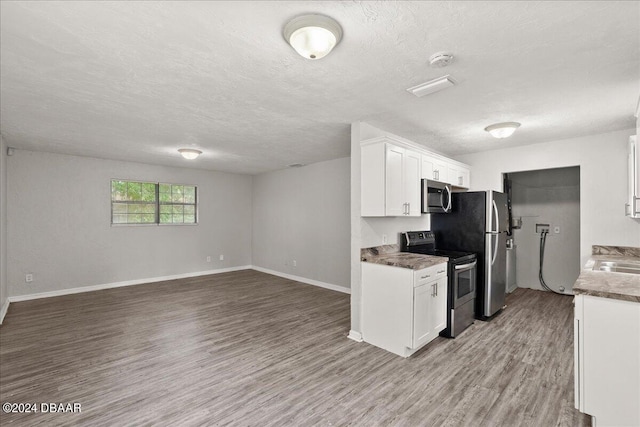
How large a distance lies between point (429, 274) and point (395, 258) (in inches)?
15.9

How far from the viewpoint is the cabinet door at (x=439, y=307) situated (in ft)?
10.3

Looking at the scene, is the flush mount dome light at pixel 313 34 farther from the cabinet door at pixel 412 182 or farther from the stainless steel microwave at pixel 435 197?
the stainless steel microwave at pixel 435 197

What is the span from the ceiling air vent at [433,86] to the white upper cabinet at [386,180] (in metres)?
0.69

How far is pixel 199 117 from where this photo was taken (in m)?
Answer: 3.31

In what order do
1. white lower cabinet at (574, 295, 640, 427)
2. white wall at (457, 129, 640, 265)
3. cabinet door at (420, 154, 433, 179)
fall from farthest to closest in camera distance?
cabinet door at (420, 154, 433, 179), white wall at (457, 129, 640, 265), white lower cabinet at (574, 295, 640, 427)

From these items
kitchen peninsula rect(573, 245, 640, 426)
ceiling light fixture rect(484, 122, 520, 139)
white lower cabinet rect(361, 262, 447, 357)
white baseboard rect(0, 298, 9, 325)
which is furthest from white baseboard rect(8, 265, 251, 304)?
kitchen peninsula rect(573, 245, 640, 426)

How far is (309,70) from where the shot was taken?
86.7 inches

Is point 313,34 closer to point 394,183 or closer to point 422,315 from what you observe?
Result: point 394,183

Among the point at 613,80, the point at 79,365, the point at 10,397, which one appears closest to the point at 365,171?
the point at 613,80

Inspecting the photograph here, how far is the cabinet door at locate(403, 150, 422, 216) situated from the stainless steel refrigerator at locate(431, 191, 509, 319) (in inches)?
39.4

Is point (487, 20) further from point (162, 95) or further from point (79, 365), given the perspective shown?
point (79, 365)

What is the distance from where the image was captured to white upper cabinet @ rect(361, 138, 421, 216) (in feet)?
10.5

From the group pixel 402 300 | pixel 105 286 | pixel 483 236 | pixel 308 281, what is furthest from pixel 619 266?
pixel 105 286

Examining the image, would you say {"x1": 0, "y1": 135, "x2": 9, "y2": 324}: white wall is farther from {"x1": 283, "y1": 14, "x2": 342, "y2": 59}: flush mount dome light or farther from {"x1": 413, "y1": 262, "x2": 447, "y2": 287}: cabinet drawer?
{"x1": 413, "y1": 262, "x2": 447, "y2": 287}: cabinet drawer
